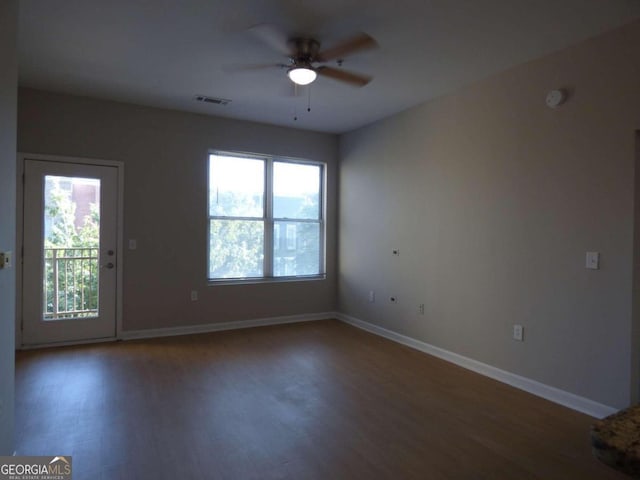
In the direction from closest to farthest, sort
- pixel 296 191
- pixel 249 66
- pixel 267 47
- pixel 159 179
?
pixel 267 47 → pixel 249 66 → pixel 159 179 → pixel 296 191

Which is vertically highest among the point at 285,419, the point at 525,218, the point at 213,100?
the point at 213,100

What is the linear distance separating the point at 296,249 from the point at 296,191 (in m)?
0.83

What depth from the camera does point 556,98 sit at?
3.06 meters

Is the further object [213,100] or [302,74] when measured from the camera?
[213,100]

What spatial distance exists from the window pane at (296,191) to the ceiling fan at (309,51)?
240 centimetres

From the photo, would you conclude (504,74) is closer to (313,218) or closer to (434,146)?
(434,146)

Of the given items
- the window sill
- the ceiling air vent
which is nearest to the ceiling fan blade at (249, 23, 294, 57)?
the ceiling air vent

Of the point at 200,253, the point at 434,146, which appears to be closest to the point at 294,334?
the point at 200,253

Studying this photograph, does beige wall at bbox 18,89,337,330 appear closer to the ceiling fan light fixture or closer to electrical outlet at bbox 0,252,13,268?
the ceiling fan light fixture

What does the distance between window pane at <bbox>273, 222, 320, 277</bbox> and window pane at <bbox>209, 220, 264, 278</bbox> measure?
25 cm

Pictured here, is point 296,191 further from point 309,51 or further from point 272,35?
point 272,35

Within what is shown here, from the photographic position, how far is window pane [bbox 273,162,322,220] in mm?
5594

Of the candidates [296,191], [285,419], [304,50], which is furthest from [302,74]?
[296,191]

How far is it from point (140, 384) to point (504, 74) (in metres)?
4.04
